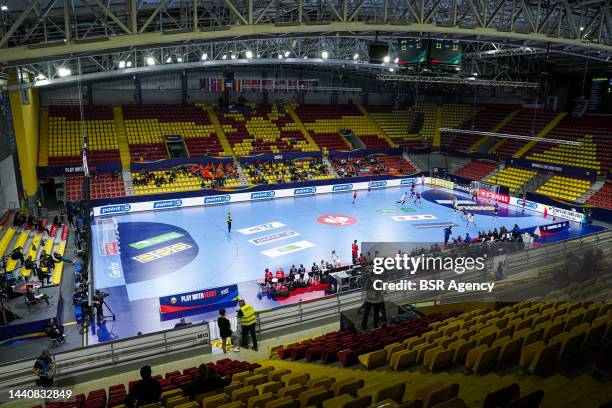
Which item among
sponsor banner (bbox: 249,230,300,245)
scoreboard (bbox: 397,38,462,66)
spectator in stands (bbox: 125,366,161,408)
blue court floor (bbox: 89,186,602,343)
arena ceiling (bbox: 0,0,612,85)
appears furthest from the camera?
sponsor banner (bbox: 249,230,300,245)

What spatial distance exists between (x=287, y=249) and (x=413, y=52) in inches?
423

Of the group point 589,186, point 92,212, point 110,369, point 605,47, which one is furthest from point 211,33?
point 589,186

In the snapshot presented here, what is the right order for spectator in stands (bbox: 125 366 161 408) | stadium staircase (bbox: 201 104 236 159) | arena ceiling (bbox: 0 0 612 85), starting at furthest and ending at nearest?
1. stadium staircase (bbox: 201 104 236 159)
2. arena ceiling (bbox: 0 0 612 85)
3. spectator in stands (bbox: 125 366 161 408)

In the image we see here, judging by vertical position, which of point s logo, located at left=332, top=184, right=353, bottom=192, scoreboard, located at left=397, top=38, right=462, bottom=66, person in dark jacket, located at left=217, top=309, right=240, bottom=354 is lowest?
point s logo, located at left=332, top=184, right=353, bottom=192

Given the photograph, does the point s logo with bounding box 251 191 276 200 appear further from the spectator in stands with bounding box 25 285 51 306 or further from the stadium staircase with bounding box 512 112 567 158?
the stadium staircase with bounding box 512 112 567 158

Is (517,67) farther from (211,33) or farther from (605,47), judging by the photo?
(211,33)

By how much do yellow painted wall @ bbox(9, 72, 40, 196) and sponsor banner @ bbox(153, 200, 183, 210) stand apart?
7.16 meters

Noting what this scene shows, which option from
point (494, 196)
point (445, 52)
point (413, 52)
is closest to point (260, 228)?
point (413, 52)

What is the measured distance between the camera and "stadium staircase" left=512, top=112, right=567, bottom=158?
39.7 metres

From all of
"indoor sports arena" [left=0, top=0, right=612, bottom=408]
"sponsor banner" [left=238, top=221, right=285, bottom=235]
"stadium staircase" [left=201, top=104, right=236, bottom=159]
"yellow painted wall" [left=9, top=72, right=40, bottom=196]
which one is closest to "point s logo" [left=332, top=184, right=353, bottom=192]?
"indoor sports arena" [left=0, top=0, right=612, bottom=408]

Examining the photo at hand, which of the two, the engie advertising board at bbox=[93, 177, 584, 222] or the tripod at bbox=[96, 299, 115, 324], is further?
the engie advertising board at bbox=[93, 177, 584, 222]

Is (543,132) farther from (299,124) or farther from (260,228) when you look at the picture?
(260,228)

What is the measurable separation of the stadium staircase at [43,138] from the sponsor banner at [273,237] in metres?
17.1

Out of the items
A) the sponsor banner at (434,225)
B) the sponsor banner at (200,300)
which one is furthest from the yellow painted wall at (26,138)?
the sponsor banner at (434,225)
